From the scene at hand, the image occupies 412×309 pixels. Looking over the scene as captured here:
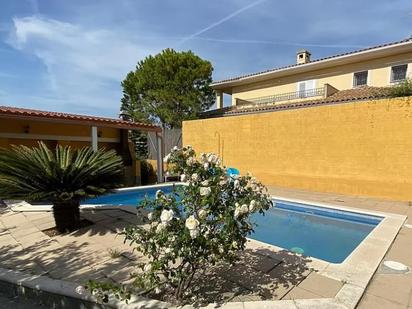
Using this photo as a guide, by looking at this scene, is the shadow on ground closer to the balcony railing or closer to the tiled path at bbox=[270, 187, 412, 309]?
the tiled path at bbox=[270, 187, 412, 309]

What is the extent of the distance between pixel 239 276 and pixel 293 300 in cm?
98

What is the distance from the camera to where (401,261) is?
518 cm

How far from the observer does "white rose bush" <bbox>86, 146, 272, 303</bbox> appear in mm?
3180

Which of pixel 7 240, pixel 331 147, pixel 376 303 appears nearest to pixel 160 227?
pixel 376 303

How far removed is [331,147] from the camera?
13.0 metres

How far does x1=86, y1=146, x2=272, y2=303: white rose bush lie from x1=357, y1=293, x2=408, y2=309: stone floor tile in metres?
1.78

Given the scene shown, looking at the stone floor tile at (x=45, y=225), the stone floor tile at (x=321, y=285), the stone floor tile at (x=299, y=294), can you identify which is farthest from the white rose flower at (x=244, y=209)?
the stone floor tile at (x=45, y=225)

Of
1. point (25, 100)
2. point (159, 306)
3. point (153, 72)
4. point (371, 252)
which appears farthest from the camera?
point (153, 72)

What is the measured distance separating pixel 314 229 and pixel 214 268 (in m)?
5.43

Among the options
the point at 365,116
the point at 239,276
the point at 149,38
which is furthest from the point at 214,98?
the point at 239,276

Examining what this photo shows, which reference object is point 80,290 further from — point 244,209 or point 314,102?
point 314,102

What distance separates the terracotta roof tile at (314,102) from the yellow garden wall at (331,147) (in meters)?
3.11

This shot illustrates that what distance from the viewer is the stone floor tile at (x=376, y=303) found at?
364cm

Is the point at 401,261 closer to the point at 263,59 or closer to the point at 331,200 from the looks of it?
the point at 331,200
